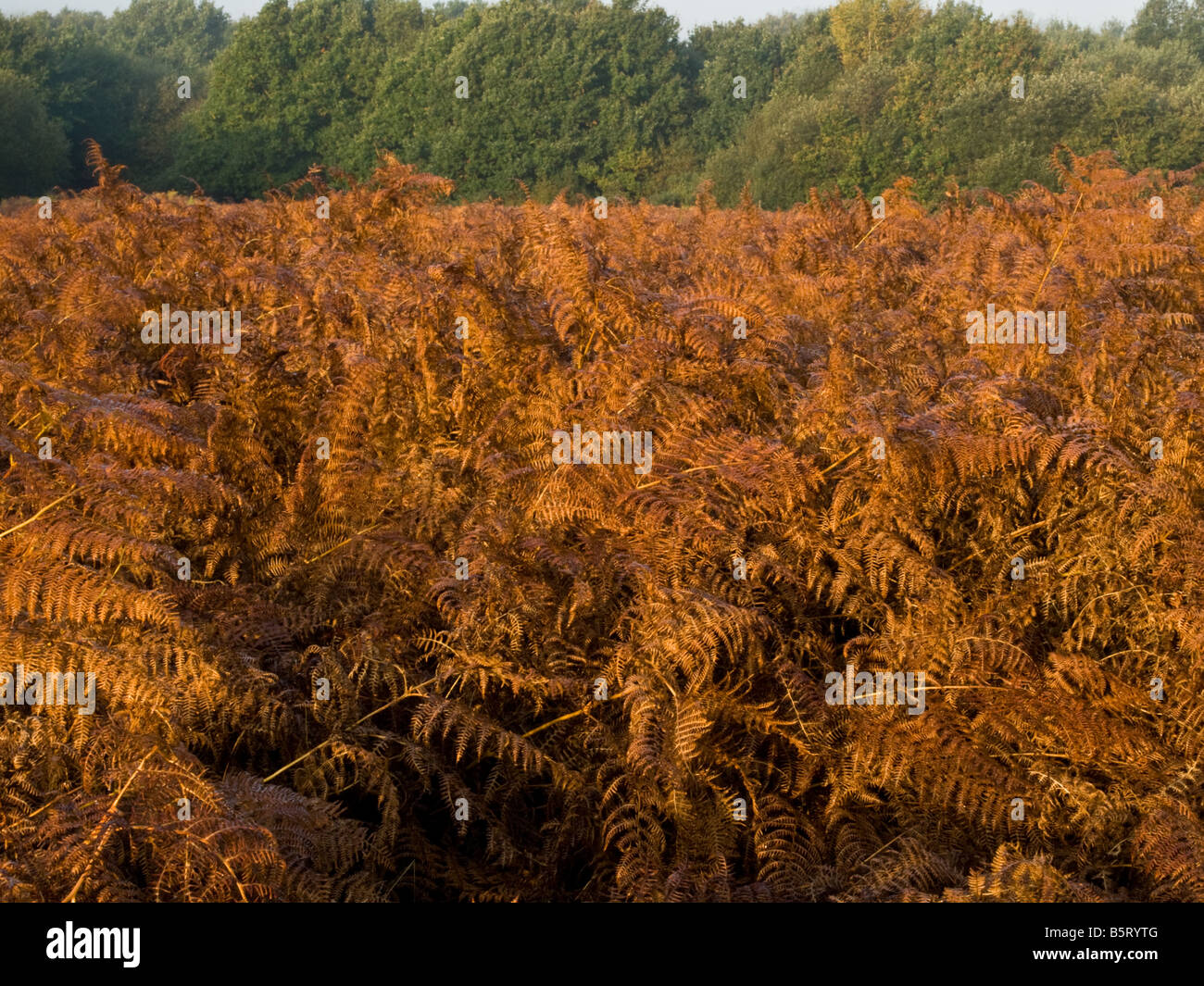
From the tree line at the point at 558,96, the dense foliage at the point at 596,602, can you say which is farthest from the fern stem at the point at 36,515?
the tree line at the point at 558,96

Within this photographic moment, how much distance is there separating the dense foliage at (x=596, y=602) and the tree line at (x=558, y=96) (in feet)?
83.2

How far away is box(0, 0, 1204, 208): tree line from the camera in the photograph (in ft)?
101

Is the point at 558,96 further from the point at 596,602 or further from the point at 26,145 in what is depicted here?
the point at 596,602

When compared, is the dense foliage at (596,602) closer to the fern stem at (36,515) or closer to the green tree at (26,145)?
the fern stem at (36,515)

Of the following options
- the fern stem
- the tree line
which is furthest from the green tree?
the fern stem

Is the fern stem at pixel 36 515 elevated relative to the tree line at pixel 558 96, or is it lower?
lower

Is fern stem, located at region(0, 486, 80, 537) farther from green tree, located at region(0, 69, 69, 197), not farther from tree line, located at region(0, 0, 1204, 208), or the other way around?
green tree, located at region(0, 69, 69, 197)

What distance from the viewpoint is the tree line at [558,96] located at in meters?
30.8

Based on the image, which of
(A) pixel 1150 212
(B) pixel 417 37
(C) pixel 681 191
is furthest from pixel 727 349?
(B) pixel 417 37

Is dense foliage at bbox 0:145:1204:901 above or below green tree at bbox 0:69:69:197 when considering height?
below

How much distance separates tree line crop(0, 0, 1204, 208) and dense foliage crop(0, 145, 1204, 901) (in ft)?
83.2

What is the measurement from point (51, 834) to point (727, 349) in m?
3.21

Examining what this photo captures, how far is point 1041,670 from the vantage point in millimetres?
3707

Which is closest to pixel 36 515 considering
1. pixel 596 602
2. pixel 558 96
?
pixel 596 602
